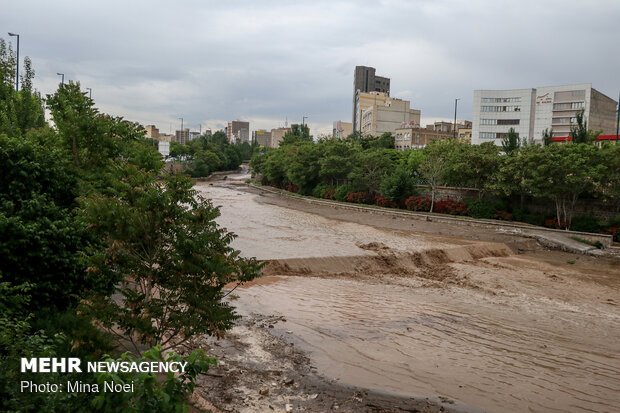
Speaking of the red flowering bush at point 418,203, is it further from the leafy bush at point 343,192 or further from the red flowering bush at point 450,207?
the leafy bush at point 343,192

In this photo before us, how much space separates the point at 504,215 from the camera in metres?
33.7

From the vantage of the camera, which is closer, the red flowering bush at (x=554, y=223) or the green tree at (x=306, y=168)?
the red flowering bush at (x=554, y=223)

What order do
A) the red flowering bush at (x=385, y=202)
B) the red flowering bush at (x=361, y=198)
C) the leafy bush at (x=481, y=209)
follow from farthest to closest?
the red flowering bush at (x=361, y=198) → the red flowering bush at (x=385, y=202) → the leafy bush at (x=481, y=209)

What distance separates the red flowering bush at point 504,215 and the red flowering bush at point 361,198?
538 inches

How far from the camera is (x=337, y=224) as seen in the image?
35.0 m

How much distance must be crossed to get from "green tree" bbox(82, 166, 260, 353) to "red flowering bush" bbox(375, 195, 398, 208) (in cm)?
3554

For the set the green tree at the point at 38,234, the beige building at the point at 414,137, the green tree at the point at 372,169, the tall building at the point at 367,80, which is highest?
the tall building at the point at 367,80

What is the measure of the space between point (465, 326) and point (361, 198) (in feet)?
109

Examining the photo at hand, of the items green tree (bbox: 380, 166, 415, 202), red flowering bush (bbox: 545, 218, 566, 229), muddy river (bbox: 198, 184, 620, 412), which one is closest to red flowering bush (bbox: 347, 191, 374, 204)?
green tree (bbox: 380, 166, 415, 202)

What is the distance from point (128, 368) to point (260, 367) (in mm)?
5181

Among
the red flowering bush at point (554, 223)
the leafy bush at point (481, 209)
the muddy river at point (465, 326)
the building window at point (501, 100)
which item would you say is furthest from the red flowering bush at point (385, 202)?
the building window at point (501, 100)

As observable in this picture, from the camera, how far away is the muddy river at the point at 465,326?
351 inches

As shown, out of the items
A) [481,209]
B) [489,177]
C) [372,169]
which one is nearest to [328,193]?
[372,169]

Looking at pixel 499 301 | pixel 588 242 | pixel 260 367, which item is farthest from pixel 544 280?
pixel 260 367
